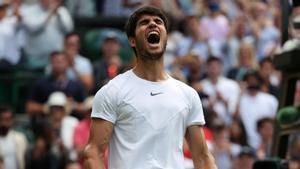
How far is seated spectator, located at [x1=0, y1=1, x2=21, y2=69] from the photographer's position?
1720 cm

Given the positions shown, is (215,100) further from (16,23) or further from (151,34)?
(151,34)

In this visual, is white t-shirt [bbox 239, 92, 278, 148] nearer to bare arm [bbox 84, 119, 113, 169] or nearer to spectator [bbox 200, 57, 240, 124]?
spectator [bbox 200, 57, 240, 124]

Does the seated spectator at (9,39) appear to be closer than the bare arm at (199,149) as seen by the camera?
No

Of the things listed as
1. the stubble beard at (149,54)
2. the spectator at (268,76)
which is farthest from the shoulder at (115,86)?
the spectator at (268,76)

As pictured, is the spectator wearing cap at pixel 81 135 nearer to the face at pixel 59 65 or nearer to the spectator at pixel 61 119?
the spectator at pixel 61 119

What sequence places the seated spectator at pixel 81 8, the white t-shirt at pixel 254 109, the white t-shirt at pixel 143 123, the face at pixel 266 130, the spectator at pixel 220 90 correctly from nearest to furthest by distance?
the white t-shirt at pixel 143 123, the face at pixel 266 130, the white t-shirt at pixel 254 109, the spectator at pixel 220 90, the seated spectator at pixel 81 8

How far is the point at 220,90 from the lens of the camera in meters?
16.7

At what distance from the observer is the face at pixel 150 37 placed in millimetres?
6797

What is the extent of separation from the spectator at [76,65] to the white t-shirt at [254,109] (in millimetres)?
2099

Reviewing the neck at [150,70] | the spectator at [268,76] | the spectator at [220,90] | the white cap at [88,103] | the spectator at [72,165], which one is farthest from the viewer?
the spectator at [268,76]

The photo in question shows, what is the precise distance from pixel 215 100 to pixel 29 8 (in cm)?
317

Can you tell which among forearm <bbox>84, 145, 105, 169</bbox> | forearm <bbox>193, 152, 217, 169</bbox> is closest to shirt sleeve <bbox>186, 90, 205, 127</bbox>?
forearm <bbox>193, 152, 217, 169</bbox>

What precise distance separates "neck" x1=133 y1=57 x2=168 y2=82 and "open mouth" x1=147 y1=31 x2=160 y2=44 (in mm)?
118

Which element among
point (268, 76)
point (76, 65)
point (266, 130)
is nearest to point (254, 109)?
point (266, 130)
